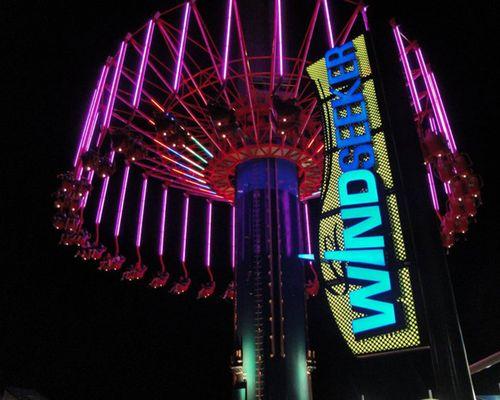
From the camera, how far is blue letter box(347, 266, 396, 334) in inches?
215

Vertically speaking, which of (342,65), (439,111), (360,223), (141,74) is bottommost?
(360,223)

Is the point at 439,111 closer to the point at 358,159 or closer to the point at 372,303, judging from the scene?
the point at 358,159

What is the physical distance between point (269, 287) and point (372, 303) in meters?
7.70

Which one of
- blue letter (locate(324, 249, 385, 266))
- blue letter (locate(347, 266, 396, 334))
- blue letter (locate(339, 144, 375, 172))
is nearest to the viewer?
blue letter (locate(347, 266, 396, 334))

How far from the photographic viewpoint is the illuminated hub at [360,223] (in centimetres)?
552

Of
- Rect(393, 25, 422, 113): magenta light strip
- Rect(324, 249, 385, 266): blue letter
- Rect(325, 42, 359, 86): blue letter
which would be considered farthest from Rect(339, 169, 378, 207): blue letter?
Rect(393, 25, 422, 113): magenta light strip

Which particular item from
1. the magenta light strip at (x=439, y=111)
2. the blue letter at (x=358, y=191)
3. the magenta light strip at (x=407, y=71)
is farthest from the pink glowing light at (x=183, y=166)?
the blue letter at (x=358, y=191)

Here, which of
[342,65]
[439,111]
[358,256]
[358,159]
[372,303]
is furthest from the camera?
[439,111]

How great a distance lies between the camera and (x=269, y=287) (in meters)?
13.3

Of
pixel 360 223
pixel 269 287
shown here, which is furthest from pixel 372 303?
pixel 269 287

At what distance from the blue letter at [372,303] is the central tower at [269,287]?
725 centimetres

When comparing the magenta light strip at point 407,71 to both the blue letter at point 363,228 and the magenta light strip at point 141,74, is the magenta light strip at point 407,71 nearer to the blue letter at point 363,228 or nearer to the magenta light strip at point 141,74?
the blue letter at point 363,228

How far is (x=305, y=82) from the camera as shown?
55.8 ft

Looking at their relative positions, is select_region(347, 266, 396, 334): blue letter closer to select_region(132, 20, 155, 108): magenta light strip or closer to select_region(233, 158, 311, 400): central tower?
select_region(233, 158, 311, 400): central tower
